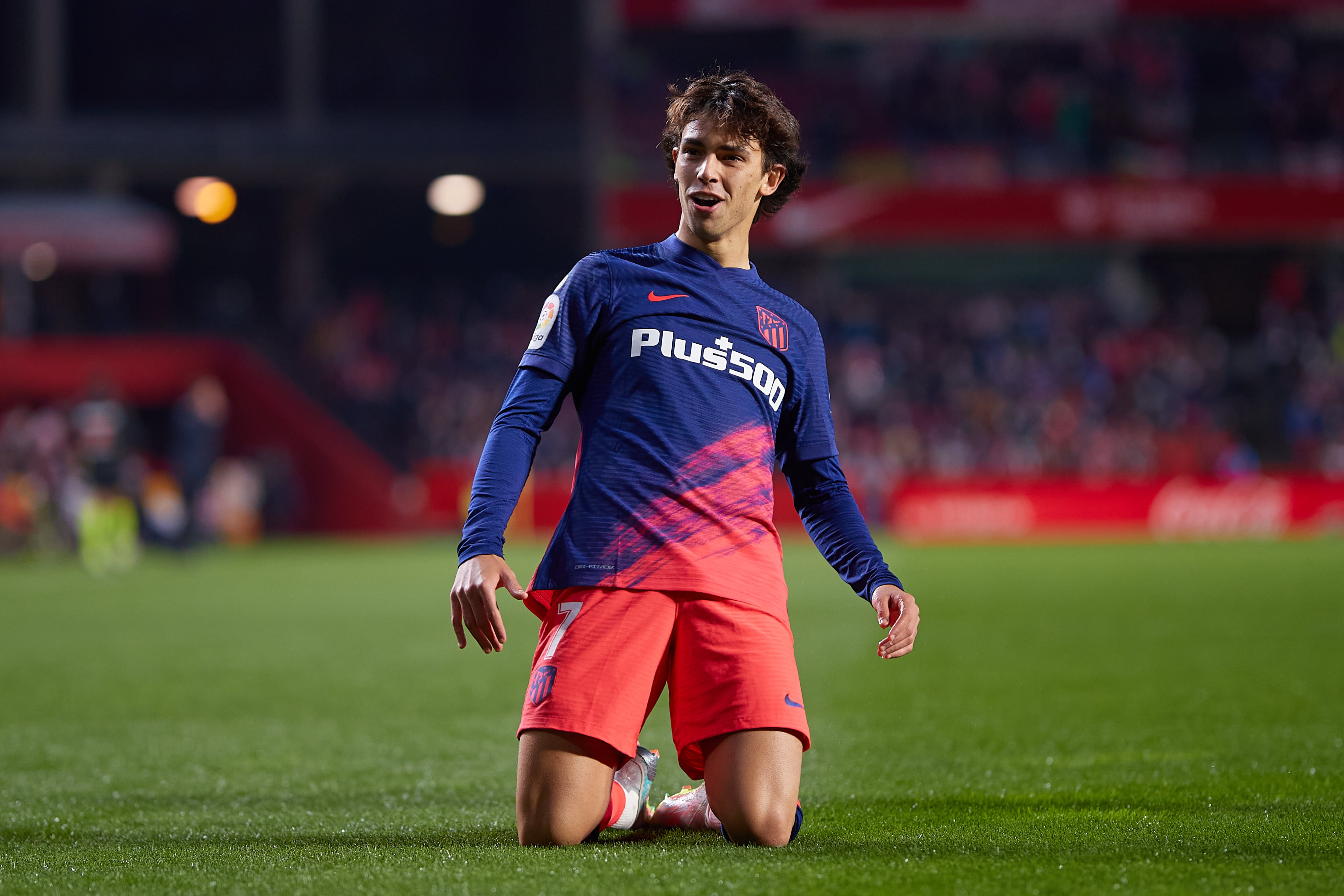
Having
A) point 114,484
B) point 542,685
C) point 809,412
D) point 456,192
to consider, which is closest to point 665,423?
point 809,412

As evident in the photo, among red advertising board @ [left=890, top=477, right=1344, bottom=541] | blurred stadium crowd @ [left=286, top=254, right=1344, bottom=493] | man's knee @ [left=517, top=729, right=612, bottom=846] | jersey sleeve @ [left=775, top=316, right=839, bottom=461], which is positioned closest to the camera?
man's knee @ [left=517, top=729, right=612, bottom=846]

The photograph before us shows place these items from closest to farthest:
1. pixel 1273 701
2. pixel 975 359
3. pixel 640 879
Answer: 1. pixel 640 879
2. pixel 1273 701
3. pixel 975 359

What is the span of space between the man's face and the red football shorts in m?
0.96

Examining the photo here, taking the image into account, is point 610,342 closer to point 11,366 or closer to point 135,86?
point 11,366

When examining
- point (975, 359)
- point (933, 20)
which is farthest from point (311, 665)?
point (933, 20)

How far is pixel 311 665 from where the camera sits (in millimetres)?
8422

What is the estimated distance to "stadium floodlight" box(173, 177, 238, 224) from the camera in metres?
28.5

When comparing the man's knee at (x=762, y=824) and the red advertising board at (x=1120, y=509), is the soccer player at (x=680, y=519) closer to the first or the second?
the man's knee at (x=762, y=824)

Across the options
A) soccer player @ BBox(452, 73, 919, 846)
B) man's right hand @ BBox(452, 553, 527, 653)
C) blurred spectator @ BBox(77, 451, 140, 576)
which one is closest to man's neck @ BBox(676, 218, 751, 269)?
soccer player @ BBox(452, 73, 919, 846)

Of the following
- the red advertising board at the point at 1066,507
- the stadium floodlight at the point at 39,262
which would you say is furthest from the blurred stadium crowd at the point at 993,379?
the stadium floodlight at the point at 39,262

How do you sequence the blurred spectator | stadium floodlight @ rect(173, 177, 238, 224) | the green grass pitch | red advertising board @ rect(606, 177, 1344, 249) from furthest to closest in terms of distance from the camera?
stadium floodlight @ rect(173, 177, 238, 224) < red advertising board @ rect(606, 177, 1344, 249) < the blurred spectator < the green grass pitch

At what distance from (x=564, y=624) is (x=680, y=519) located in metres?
0.39

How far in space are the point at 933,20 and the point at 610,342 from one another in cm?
2500

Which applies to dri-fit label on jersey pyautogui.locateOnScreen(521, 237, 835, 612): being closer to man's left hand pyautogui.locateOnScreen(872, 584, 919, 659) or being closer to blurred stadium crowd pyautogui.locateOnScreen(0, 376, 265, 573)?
man's left hand pyautogui.locateOnScreen(872, 584, 919, 659)
